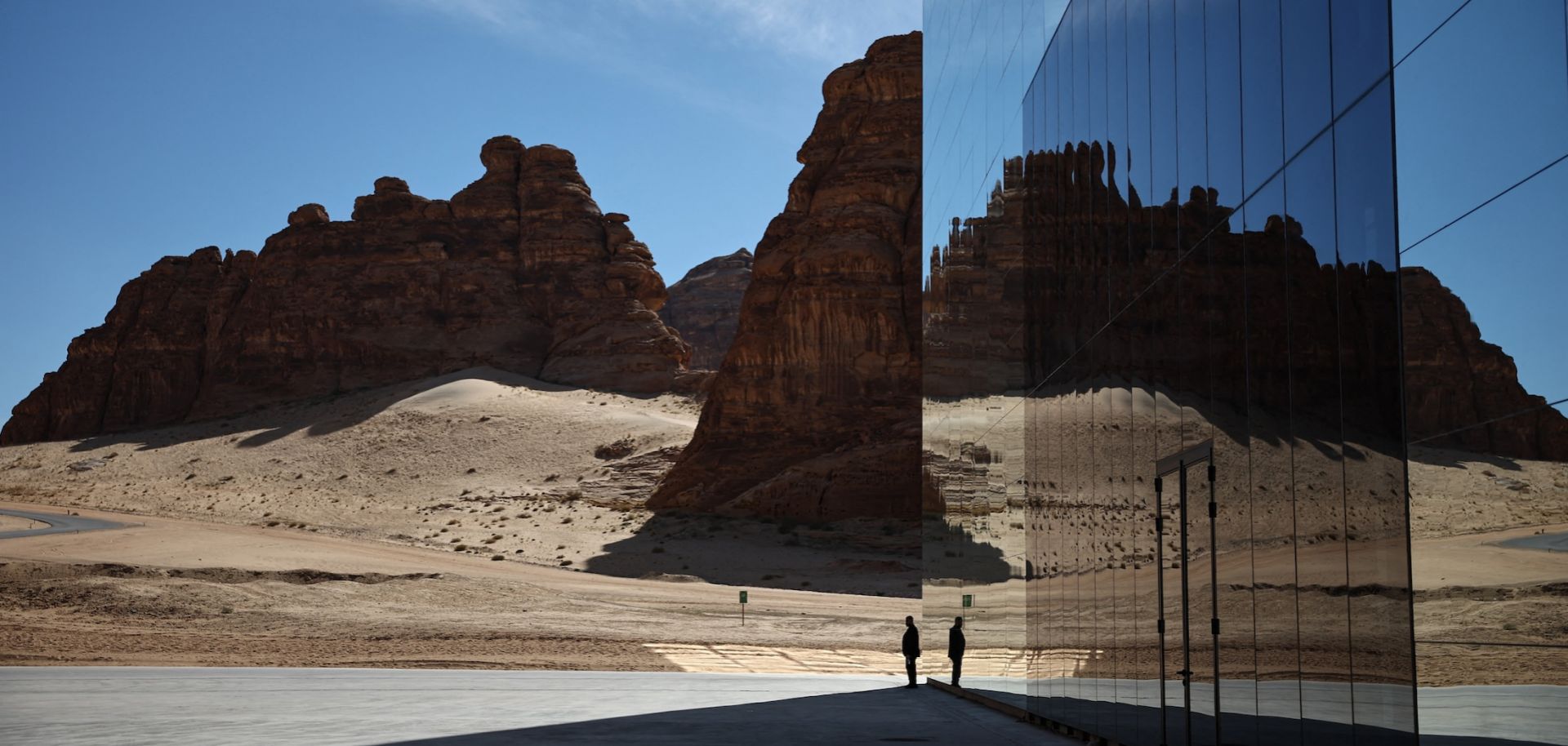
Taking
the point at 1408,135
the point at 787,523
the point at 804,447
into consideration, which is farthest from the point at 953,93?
the point at 804,447

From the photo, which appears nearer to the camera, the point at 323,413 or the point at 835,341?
the point at 835,341

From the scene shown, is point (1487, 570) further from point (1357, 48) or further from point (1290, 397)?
point (1357, 48)

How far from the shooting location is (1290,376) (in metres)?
7.83

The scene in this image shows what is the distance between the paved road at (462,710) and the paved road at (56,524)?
114ft

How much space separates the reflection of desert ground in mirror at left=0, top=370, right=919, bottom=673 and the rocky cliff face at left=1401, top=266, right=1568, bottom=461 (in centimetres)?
2530

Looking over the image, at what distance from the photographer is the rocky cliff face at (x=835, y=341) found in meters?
70.6

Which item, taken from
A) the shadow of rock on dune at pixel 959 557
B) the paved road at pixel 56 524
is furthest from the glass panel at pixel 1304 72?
the paved road at pixel 56 524

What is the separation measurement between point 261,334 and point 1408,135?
125777 millimetres

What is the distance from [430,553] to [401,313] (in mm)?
65053

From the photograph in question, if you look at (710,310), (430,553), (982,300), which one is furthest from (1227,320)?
(710,310)

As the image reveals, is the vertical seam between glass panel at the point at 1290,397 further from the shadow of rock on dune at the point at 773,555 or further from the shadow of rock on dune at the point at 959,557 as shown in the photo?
the shadow of rock on dune at the point at 773,555

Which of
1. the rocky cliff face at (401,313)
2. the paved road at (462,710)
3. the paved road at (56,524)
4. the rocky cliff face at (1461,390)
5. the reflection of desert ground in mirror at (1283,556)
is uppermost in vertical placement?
the rocky cliff face at (401,313)

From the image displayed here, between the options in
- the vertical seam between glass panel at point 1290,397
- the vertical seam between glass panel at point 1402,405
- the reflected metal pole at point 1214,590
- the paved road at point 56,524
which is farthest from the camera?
the paved road at point 56,524

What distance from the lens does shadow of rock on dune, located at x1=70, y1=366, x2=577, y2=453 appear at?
108125 mm
